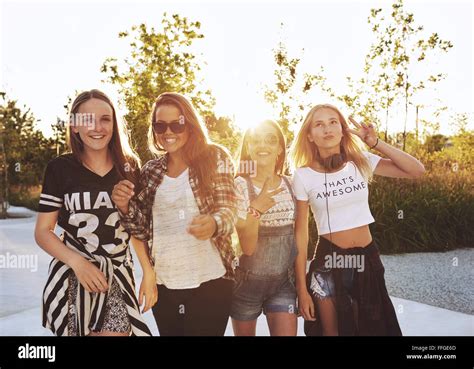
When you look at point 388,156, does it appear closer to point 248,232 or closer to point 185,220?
point 248,232

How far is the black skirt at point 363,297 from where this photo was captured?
3.07 meters

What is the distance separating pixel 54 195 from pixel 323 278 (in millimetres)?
1536

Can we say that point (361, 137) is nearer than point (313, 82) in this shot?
Yes

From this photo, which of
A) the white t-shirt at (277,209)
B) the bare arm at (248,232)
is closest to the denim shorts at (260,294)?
the bare arm at (248,232)

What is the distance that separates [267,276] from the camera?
3041 mm

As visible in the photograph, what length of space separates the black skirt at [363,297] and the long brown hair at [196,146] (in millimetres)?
794

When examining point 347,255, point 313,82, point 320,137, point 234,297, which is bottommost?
point 234,297

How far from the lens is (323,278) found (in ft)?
10.2

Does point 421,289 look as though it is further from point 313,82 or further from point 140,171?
point 140,171

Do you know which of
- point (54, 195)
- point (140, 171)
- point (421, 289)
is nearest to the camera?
point (54, 195)

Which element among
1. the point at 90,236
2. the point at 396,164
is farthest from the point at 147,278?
the point at 396,164

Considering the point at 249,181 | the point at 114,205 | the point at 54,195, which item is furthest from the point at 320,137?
the point at 54,195

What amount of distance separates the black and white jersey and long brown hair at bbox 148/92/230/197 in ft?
1.29

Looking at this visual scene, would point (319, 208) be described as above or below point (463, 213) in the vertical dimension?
above
